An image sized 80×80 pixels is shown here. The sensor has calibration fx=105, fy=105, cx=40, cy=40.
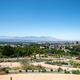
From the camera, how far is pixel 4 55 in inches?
1227

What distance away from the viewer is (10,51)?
106 ft

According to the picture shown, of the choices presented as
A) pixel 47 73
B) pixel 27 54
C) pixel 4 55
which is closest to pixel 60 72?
pixel 47 73

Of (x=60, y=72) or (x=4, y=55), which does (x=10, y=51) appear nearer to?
(x=4, y=55)
